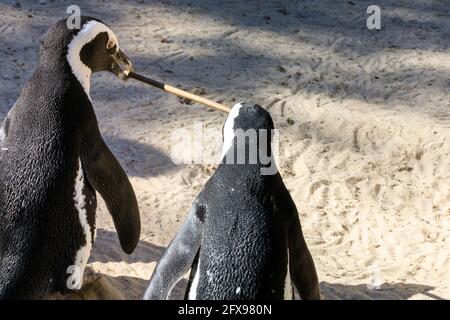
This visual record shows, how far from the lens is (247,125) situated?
103 inches

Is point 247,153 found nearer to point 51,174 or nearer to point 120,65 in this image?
point 51,174

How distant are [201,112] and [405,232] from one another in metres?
1.58

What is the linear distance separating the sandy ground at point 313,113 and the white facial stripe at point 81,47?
0.89 meters

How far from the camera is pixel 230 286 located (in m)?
2.49

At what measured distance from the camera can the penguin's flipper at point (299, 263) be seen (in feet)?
8.82

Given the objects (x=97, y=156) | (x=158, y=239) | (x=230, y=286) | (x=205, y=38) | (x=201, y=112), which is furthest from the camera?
(x=205, y=38)

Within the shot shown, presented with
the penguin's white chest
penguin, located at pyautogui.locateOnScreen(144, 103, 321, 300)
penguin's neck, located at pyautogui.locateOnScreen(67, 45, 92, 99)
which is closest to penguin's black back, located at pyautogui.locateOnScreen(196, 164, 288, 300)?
penguin, located at pyautogui.locateOnScreen(144, 103, 321, 300)

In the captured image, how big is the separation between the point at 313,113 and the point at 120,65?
78.4 inches

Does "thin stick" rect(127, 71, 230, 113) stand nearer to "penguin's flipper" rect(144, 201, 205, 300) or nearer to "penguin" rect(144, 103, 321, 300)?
"penguin" rect(144, 103, 321, 300)

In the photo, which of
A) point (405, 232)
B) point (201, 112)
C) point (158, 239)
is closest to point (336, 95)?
point (201, 112)

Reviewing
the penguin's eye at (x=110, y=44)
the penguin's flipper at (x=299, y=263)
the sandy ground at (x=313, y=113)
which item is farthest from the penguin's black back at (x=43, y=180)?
the penguin's flipper at (x=299, y=263)

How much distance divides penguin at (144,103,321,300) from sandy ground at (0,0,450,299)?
2.48 feet

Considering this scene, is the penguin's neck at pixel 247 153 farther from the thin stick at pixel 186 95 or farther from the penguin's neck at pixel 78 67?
the penguin's neck at pixel 78 67
